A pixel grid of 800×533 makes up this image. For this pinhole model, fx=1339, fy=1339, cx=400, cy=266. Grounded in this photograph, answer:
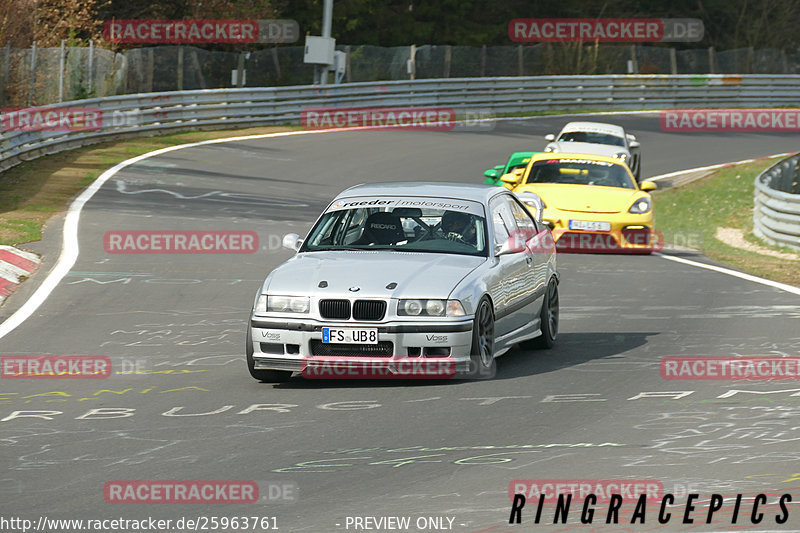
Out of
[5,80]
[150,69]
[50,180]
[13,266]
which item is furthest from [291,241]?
[150,69]

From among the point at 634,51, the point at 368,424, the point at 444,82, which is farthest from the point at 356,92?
the point at 368,424

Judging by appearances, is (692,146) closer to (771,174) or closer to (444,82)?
(444,82)

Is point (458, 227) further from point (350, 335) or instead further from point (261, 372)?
point (261, 372)

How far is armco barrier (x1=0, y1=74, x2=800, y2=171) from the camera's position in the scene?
103 feet

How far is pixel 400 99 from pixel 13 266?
27.5 m

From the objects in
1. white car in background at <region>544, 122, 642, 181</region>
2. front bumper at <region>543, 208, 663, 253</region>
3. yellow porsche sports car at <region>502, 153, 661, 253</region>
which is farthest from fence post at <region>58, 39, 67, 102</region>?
front bumper at <region>543, 208, 663, 253</region>

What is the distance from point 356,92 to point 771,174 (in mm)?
16927

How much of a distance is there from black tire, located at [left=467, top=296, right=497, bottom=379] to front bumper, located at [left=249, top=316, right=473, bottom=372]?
131 millimetres

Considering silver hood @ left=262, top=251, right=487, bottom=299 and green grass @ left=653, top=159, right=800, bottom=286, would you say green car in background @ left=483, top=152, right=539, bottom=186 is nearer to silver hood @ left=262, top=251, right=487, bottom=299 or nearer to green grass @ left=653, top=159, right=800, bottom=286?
green grass @ left=653, top=159, right=800, bottom=286

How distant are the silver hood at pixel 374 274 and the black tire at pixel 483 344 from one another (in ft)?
1.00

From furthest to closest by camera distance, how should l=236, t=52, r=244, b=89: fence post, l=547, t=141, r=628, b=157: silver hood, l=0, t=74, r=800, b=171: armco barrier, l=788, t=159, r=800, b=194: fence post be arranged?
l=236, t=52, r=244, b=89: fence post
l=0, t=74, r=800, b=171: armco barrier
l=788, t=159, r=800, b=194: fence post
l=547, t=141, r=628, b=157: silver hood

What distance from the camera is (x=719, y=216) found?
1075 inches

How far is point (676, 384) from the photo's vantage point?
1002 cm

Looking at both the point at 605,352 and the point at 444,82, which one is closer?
the point at 605,352
